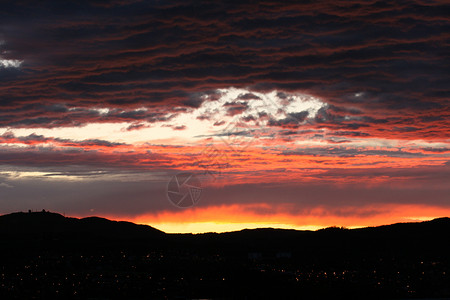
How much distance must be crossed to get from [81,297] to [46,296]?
13067 mm

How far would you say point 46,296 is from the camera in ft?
648

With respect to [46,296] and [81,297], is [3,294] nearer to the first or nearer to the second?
[46,296]

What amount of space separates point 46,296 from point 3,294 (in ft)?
52.0

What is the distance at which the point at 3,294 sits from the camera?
7790 inches

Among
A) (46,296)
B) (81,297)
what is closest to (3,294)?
(46,296)

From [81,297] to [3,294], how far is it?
2890 centimetres

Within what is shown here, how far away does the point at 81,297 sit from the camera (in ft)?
646
